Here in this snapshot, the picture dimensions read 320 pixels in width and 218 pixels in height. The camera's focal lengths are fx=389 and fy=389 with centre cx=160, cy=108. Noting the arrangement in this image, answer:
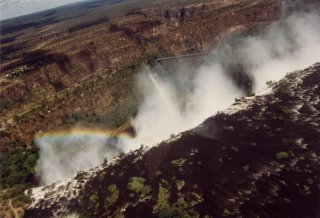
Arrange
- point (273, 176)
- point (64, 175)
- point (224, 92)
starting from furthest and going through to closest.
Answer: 1. point (224, 92)
2. point (64, 175)
3. point (273, 176)

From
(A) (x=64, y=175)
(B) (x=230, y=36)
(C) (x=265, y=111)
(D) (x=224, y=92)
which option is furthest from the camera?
(B) (x=230, y=36)

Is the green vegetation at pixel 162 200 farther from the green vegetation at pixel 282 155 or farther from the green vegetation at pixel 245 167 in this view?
the green vegetation at pixel 282 155

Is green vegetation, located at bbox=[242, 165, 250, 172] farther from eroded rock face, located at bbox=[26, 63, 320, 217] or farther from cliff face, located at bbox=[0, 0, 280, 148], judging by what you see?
cliff face, located at bbox=[0, 0, 280, 148]

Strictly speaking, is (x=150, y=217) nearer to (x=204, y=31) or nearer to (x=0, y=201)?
(x=0, y=201)

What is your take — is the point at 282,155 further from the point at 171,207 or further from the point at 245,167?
the point at 171,207

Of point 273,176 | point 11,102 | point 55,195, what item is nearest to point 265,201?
point 273,176

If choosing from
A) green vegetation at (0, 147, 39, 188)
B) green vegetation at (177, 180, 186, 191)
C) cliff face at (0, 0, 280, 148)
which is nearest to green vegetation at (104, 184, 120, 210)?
green vegetation at (177, 180, 186, 191)

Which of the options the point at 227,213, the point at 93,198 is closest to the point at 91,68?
the point at 93,198

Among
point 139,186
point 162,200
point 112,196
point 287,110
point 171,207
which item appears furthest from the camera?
point 287,110
